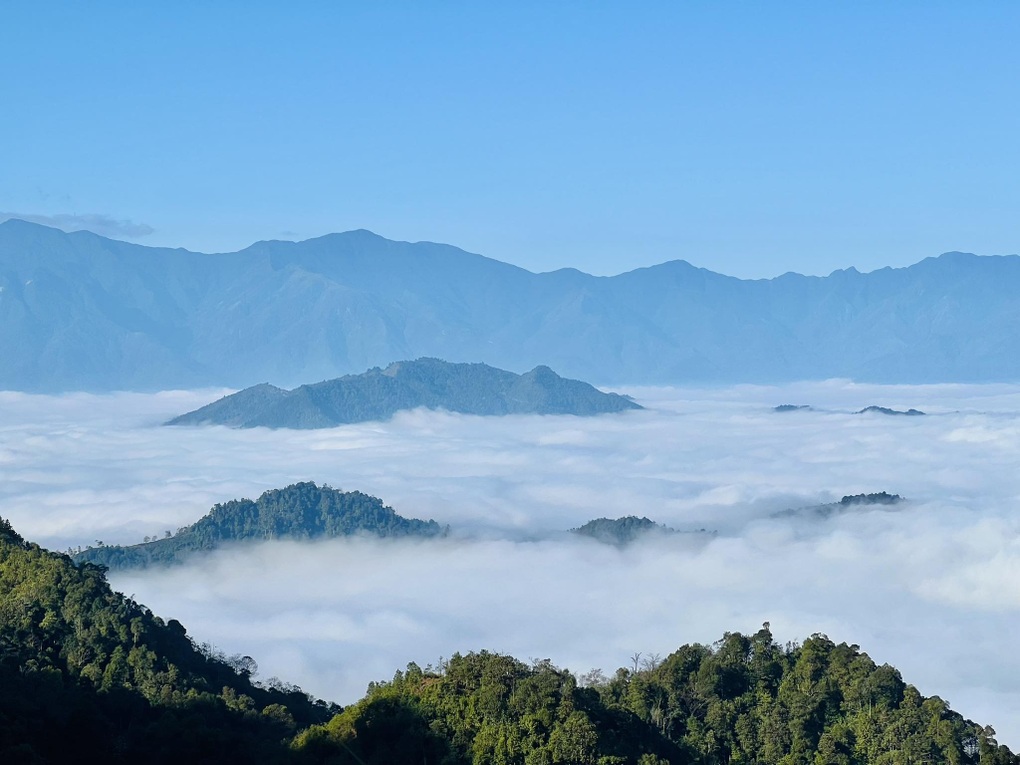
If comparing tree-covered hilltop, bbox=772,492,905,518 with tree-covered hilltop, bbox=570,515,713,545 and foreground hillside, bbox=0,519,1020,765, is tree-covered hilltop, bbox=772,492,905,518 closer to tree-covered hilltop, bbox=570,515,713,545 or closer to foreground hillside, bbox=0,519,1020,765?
tree-covered hilltop, bbox=570,515,713,545

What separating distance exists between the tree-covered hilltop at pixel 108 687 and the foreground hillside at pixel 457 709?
9 cm

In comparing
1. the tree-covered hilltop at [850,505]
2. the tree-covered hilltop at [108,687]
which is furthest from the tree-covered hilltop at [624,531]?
the tree-covered hilltop at [108,687]

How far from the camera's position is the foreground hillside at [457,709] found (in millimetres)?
39656

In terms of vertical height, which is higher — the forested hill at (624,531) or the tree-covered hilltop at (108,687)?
the tree-covered hilltop at (108,687)

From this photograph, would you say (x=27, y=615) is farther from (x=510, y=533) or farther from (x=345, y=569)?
(x=510, y=533)

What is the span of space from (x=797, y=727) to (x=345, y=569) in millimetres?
92913

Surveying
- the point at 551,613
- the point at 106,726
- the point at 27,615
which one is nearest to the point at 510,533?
the point at 551,613

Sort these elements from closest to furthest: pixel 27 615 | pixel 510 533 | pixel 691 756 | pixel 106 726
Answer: pixel 106 726 < pixel 691 756 < pixel 27 615 < pixel 510 533

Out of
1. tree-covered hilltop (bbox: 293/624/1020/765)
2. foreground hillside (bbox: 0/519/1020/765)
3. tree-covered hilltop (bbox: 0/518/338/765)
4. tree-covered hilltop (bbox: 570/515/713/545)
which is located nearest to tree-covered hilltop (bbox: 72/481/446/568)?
tree-covered hilltop (bbox: 570/515/713/545)

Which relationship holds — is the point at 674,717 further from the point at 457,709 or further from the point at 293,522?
the point at 293,522

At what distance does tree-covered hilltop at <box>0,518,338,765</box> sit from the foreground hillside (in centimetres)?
9

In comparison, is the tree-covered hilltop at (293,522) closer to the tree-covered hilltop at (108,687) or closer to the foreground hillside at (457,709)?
the tree-covered hilltop at (108,687)

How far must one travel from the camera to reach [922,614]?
108 metres

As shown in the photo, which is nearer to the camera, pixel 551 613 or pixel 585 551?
pixel 551 613
